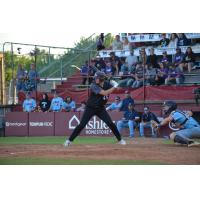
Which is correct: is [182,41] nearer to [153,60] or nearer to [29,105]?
[153,60]

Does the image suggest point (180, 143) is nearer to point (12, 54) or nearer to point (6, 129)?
point (6, 129)

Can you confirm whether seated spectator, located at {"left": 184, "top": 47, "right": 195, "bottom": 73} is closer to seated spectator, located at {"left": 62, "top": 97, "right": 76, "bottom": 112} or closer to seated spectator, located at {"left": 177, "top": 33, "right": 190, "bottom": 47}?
seated spectator, located at {"left": 177, "top": 33, "right": 190, "bottom": 47}

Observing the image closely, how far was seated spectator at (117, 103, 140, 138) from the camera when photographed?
2083 centimetres

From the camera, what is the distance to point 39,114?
76.8 ft

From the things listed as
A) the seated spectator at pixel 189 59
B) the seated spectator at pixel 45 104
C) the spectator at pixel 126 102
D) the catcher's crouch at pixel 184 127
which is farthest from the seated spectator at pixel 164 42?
the catcher's crouch at pixel 184 127

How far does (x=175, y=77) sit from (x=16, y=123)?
23.2 feet

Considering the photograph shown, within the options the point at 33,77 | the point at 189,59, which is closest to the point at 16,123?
the point at 33,77

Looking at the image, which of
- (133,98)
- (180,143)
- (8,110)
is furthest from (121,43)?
(180,143)

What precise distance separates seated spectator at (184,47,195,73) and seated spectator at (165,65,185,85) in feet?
1.57

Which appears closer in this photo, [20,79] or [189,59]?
[189,59]

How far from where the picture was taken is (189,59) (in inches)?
920

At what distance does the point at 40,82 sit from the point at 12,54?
7.19 ft

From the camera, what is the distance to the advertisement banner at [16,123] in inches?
926

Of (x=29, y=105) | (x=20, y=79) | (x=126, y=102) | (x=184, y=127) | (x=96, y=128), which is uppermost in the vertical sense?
(x=20, y=79)
